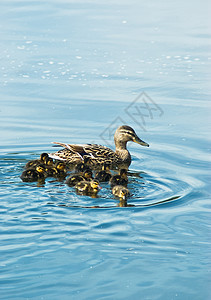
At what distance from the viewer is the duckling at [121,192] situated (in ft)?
17.3

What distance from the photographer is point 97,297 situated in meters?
3.58

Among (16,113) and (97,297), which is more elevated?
(16,113)

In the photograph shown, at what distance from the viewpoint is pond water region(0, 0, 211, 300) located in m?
3.89

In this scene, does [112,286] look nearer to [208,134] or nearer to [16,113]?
[208,134]

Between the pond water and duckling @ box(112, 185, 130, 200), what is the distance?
0.24 feet

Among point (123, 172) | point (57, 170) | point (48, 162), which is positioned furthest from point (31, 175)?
point (123, 172)

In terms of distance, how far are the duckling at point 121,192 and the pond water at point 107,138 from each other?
7cm

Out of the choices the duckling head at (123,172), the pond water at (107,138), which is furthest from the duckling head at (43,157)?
the duckling head at (123,172)

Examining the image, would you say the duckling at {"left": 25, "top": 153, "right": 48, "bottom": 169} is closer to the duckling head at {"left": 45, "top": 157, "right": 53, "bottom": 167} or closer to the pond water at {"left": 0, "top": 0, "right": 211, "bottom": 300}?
the duckling head at {"left": 45, "top": 157, "right": 53, "bottom": 167}

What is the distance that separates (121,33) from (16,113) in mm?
4919

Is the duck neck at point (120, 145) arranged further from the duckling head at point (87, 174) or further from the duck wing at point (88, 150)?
the duckling head at point (87, 174)

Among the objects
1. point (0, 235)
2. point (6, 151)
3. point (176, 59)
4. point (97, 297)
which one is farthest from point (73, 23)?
point (97, 297)

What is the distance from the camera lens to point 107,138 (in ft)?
25.2

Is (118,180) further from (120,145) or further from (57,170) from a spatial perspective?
(120,145)
